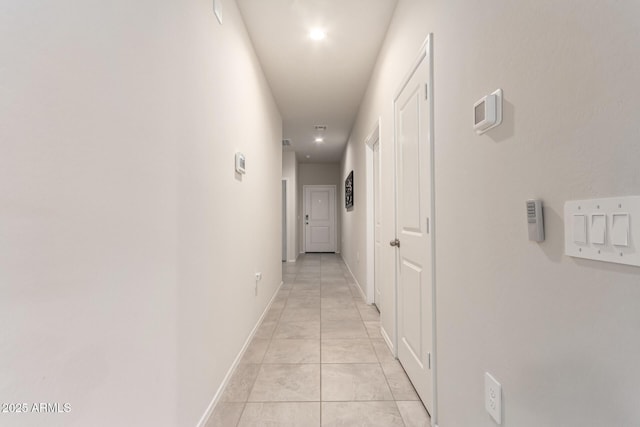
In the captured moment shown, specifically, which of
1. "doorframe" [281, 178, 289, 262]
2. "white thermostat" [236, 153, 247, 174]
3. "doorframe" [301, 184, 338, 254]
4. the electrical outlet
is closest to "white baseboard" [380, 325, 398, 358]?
the electrical outlet

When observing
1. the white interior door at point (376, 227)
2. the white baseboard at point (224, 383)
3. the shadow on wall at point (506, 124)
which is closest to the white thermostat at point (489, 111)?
the shadow on wall at point (506, 124)

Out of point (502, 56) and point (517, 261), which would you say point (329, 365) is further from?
point (502, 56)

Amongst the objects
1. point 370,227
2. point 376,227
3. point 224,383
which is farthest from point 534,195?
point 370,227

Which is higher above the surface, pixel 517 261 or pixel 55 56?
pixel 55 56

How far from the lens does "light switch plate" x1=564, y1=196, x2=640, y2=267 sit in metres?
0.55

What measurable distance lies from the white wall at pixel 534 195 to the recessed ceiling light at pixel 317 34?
1312mm

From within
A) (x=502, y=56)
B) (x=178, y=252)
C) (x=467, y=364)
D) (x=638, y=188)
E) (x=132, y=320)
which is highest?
(x=502, y=56)

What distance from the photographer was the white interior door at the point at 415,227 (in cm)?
157

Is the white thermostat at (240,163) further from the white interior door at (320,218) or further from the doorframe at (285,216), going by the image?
the white interior door at (320,218)

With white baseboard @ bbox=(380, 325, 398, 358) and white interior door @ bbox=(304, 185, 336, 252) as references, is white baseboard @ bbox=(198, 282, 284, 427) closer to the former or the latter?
white baseboard @ bbox=(380, 325, 398, 358)

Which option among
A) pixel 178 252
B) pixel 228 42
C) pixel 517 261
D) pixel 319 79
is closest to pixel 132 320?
pixel 178 252

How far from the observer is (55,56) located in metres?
0.68

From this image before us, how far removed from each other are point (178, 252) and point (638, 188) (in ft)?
4.56

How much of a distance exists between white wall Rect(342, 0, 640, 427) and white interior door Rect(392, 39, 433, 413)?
0.13 m
